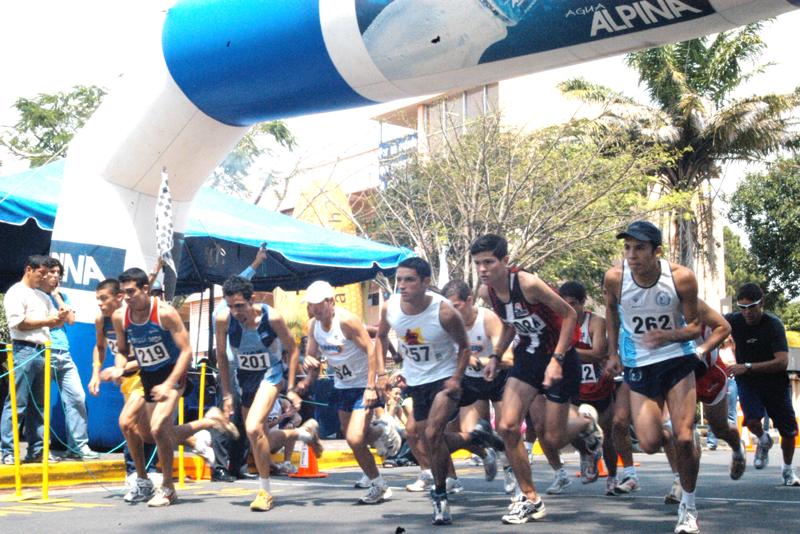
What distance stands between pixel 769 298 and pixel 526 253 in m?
18.4

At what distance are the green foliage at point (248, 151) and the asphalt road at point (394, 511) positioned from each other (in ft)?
70.4

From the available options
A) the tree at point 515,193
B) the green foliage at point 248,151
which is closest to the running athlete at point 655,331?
the tree at point 515,193

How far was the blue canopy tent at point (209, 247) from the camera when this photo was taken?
1207cm

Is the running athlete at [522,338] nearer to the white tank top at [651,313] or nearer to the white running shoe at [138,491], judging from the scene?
the white tank top at [651,313]

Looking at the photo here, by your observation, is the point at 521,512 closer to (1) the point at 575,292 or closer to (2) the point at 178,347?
(1) the point at 575,292

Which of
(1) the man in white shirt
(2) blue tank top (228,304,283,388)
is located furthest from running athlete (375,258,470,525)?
(1) the man in white shirt

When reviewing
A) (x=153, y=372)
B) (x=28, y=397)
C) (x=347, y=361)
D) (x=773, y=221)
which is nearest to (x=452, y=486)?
(x=347, y=361)

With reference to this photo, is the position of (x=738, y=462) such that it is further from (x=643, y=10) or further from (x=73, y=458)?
(x=73, y=458)

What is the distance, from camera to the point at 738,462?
9.82 metres

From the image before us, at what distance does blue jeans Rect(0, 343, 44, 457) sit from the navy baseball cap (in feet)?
21.1

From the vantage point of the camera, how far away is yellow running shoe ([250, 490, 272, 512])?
8.46 m

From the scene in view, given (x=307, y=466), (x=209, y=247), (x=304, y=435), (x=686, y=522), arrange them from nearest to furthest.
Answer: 1. (x=686, y=522)
2. (x=304, y=435)
3. (x=307, y=466)
4. (x=209, y=247)

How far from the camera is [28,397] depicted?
11.0 metres

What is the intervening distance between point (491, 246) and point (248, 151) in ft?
82.3
